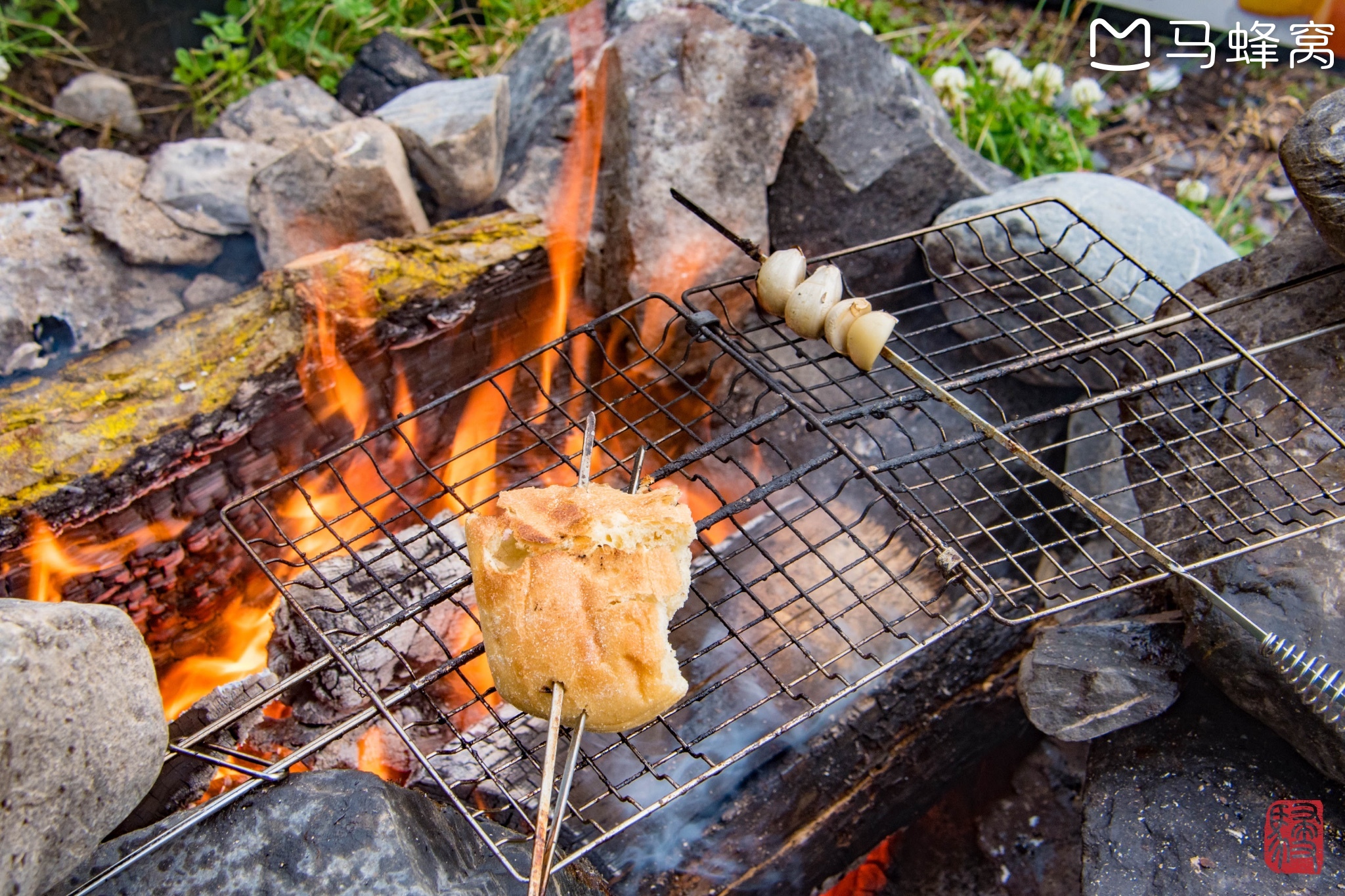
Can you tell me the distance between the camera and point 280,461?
3.63m

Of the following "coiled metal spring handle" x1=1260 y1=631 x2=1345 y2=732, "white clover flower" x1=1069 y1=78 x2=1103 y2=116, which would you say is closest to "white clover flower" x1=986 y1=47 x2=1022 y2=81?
"white clover flower" x1=1069 y1=78 x2=1103 y2=116

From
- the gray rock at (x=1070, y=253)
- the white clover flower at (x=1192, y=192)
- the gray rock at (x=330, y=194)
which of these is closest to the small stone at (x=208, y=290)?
the gray rock at (x=330, y=194)

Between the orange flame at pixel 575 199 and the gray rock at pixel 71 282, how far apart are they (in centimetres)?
200

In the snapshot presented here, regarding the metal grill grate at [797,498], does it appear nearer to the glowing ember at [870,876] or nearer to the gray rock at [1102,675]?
the gray rock at [1102,675]

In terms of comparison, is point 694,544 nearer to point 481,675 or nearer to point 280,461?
point 481,675

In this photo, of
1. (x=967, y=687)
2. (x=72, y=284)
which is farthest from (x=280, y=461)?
(x=967, y=687)

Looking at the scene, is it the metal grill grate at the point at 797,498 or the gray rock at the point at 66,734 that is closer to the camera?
the gray rock at the point at 66,734

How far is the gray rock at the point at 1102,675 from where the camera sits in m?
2.88

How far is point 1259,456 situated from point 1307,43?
18.5 feet

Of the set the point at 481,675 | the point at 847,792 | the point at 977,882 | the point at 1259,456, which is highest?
the point at 1259,456

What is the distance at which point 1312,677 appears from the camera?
2428 mm

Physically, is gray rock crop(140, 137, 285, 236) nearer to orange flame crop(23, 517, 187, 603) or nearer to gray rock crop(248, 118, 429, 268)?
gray rock crop(248, 118, 429, 268)

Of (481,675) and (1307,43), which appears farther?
(1307,43)

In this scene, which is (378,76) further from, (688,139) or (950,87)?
(950,87)
